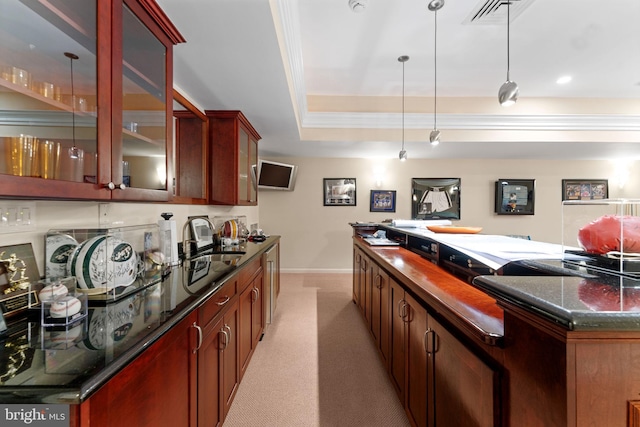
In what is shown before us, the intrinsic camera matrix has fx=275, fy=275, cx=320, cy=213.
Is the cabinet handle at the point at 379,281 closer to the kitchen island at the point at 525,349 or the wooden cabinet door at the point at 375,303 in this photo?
the wooden cabinet door at the point at 375,303

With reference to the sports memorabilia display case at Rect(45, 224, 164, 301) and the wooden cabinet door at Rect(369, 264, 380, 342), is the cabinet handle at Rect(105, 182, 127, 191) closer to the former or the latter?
the sports memorabilia display case at Rect(45, 224, 164, 301)

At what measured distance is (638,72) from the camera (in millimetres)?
3578

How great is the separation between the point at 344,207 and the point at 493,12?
374 cm

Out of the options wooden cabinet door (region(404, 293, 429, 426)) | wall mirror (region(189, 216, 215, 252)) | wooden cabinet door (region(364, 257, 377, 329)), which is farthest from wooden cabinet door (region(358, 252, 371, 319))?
wall mirror (region(189, 216, 215, 252))

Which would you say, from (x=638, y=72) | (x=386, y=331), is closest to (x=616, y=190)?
(x=638, y=72)

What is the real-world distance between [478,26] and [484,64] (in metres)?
0.85

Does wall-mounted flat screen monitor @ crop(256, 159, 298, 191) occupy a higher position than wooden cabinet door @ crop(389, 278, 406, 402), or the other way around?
wall-mounted flat screen monitor @ crop(256, 159, 298, 191)

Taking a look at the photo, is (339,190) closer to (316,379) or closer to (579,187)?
(316,379)

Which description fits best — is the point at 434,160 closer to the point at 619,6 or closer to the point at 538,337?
the point at 619,6

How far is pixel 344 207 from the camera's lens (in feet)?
18.4

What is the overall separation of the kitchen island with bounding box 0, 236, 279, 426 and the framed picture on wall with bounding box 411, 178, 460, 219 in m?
4.65

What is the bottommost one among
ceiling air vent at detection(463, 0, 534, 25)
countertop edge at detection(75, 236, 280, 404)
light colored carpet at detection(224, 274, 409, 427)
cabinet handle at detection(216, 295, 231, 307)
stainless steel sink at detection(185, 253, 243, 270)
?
light colored carpet at detection(224, 274, 409, 427)

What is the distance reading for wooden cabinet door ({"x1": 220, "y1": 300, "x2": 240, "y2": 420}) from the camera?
1588 millimetres

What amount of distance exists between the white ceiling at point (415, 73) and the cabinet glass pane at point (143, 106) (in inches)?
10.6
